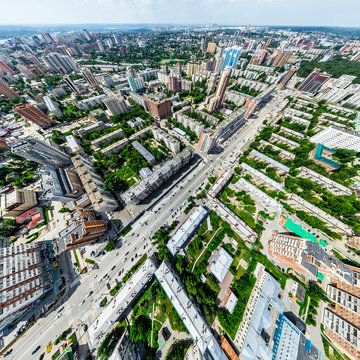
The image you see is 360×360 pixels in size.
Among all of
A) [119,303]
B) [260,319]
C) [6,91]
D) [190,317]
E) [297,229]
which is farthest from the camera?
[6,91]

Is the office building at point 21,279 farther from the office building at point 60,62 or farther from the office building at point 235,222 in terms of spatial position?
the office building at point 60,62

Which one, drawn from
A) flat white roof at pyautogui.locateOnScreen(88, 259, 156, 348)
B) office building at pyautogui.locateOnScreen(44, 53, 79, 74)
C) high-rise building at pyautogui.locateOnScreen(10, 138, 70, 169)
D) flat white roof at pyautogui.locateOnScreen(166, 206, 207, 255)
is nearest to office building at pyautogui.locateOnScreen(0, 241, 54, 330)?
flat white roof at pyautogui.locateOnScreen(88, 259, 156, 348)

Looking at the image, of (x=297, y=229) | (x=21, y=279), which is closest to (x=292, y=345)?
(x=297, y=229)

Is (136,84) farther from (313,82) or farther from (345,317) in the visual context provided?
(345,317)

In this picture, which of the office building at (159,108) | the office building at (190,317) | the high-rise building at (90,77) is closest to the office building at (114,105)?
the office building at (159,108)

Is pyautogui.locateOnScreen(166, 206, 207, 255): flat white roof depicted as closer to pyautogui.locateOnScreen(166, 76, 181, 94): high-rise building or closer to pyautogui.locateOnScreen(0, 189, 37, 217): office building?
pyautogui.locateOnScreen(0, 189, 37, 217): office building
